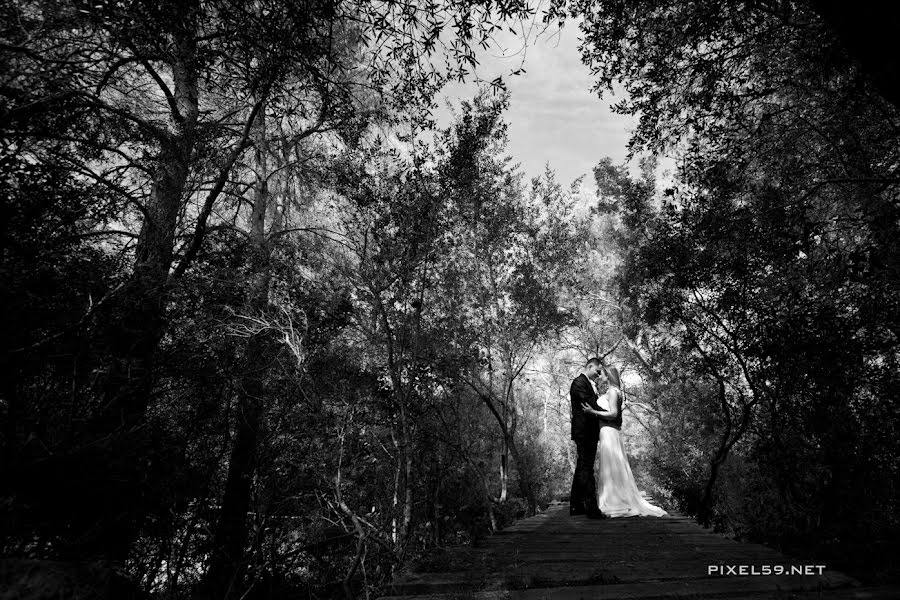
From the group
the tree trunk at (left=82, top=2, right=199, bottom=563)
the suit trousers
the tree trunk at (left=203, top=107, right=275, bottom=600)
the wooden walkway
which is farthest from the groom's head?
the tree trunk at (left=82, top=2, right=199, bottom=563)

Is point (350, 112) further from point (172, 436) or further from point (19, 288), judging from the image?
point (172, 436)

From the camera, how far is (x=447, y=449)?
12555 millimetres

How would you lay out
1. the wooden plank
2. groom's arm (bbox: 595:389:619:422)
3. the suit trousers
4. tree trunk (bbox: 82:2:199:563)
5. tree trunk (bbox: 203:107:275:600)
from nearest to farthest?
1. the wooden plank
2. tree trunk (bbox: 82:2:199:563)
3. tree trunk (bbox: 203:107:275:600)
4. the suit trousers
5. groom's arm (bbox: 595:389:619:422)

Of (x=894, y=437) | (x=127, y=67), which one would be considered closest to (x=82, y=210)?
(x=127, y=67)

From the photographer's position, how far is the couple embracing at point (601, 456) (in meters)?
7.71

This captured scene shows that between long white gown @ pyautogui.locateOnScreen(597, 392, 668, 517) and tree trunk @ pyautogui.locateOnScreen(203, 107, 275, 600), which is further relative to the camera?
long white gown @ pyautogui.locateOnScreen(597, 392, 668, 517)

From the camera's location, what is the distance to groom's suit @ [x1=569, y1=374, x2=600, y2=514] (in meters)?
7.70

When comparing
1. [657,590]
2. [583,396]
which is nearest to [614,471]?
[583,396]

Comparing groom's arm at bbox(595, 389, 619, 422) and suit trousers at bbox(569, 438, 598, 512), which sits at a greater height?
groom's arm at bbox(595, 389, 619, 422)

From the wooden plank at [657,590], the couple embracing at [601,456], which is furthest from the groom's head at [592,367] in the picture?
the wooden plank at [657,590]

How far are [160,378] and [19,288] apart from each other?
8.39 ft

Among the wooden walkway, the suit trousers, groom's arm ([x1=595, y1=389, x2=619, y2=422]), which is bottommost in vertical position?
the wooden walkway

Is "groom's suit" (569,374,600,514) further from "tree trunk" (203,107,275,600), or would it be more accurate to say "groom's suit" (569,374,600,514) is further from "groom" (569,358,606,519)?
"tree trunk" (203,107,275,600)

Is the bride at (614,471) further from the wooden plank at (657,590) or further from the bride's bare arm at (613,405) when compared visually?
the wooden plank at (657,590)
